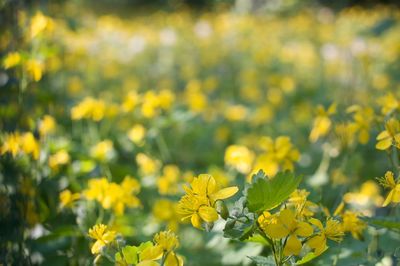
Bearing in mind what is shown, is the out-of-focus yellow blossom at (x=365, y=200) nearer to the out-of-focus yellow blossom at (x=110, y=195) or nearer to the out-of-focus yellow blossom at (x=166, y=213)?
the out-of-focus yellow blossom at (x=166, y=213)

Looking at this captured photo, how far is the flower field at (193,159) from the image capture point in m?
1.02

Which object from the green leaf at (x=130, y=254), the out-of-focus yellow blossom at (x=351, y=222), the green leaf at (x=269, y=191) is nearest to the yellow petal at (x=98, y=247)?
the green leaf at (x=130, y=254)

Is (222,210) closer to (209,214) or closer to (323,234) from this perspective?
(209,214)

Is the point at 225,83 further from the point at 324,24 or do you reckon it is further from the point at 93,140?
the point at 324,24

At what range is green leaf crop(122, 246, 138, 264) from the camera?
0.99m

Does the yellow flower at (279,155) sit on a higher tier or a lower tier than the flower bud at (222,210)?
lower

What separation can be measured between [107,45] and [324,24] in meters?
3.10

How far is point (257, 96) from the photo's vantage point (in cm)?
377

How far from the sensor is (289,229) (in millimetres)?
956

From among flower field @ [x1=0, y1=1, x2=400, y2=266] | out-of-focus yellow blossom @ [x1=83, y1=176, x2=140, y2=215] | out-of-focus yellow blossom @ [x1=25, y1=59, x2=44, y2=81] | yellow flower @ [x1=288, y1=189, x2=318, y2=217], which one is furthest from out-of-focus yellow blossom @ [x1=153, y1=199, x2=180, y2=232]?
yellow flower @ [x1=288, y1=189, x2=318, y2=217]

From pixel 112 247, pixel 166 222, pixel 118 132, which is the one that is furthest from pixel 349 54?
pixel 112 247

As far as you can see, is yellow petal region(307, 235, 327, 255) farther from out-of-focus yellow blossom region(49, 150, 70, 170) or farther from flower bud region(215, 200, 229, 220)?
out-of-focus yellow blossom region(49, 150, 70, 170)

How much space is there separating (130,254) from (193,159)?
2.11 m

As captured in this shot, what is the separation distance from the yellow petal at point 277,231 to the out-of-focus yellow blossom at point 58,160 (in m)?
1.16
